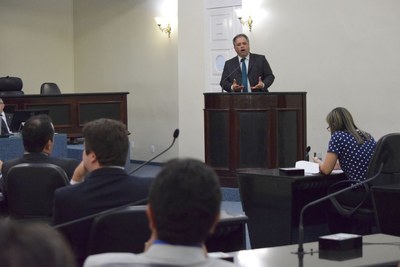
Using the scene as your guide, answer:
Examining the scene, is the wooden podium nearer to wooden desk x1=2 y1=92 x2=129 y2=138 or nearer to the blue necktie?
the blue necktie

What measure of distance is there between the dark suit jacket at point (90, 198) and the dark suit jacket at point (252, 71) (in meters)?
5.21

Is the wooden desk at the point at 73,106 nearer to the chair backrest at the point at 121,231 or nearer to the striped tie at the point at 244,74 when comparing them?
the striped tie at the point at 244,74

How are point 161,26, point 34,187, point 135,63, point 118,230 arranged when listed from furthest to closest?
1. point 135,63
2. point 161,26
3. point 34,187
4. point 118,230

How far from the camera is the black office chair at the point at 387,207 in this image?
4492mm

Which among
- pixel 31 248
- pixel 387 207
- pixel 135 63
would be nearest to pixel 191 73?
pixel 135 63

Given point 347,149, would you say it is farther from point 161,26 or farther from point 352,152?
point 161,26

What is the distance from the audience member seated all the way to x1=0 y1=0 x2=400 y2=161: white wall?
23.7ft

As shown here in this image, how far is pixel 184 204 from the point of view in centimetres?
162

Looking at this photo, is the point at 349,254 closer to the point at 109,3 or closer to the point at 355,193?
the point at 355,193

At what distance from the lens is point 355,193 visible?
17.3 feet

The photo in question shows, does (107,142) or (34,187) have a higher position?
(107,142)

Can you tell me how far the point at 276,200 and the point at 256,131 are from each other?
111 inches

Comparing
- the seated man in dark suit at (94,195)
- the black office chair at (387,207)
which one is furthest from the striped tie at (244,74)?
the seated man in dark suit at (94,195)

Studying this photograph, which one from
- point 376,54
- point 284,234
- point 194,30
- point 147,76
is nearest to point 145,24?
point 147,76
